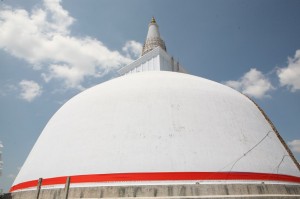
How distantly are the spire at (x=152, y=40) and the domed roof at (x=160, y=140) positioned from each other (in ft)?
23.0

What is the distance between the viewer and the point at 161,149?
276 inches

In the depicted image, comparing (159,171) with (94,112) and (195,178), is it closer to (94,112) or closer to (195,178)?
(195,178)

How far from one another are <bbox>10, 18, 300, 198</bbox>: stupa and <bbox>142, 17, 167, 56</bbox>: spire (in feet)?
22.7

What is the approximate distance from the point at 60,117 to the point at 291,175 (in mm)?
8479

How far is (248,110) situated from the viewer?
9289 millimetres

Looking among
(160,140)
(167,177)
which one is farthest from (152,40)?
(167,177)

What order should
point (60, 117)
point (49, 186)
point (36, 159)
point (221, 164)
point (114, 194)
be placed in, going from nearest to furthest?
point (114, 194) → point (221, 164) → point (49, 186) → point (36, 159) → point (60, 117)

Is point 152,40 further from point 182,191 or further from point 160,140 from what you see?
point 182,191

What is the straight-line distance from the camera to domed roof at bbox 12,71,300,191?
683 centimetres

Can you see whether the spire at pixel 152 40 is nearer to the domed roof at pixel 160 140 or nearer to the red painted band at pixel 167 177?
the domed roof at pixel 160 140

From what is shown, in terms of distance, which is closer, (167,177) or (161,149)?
(167,177)

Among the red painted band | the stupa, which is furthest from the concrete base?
the red painted band

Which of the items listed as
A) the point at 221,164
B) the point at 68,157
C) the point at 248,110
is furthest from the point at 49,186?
the point at 248,110

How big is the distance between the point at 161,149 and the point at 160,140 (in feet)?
1.00
